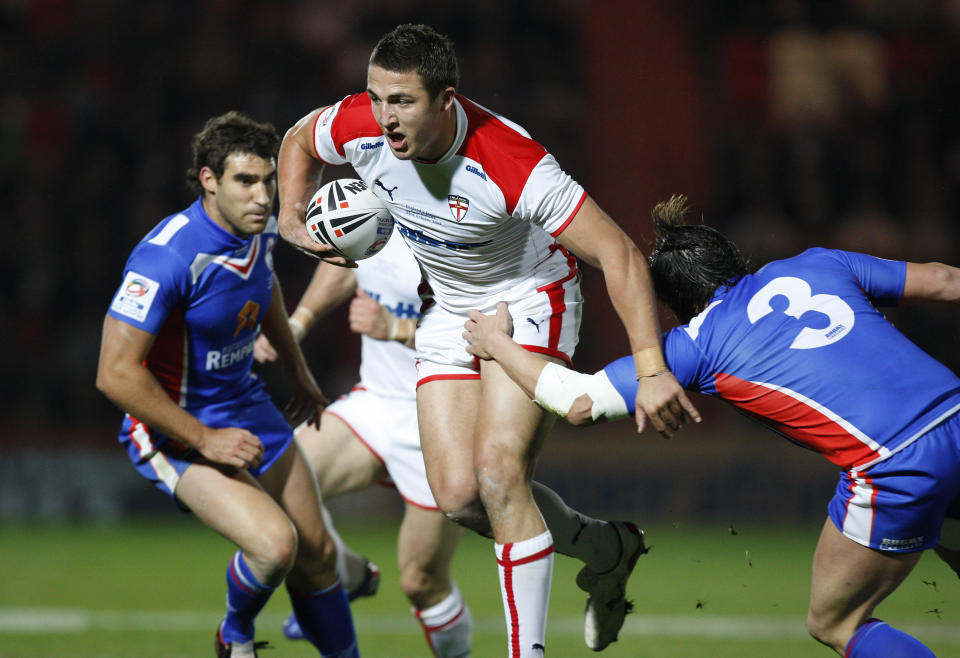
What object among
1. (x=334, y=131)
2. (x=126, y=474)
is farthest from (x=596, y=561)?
(x=126, y=474)

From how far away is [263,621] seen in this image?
645 centimetres

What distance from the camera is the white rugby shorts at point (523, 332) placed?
4.09 metres

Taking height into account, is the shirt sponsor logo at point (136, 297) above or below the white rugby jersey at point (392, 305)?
above

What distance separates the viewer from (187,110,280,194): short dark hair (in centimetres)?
466

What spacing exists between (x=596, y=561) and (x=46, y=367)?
23.8 ft

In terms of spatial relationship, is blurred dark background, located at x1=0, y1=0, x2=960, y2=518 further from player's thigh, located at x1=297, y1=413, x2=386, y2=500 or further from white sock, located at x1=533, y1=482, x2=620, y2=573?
white sock, located at x1=533, y1=482, x2=620, y2=573

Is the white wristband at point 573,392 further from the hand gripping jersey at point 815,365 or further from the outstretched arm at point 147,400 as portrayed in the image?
the outstretched arm at point 147,400

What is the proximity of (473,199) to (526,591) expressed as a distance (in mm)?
1314

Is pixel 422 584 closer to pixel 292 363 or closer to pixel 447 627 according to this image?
pixel 447 627

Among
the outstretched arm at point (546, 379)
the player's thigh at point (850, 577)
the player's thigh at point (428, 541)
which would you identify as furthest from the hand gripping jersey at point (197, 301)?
the player's thigh at point (850, 577)

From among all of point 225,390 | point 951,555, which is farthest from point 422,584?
point 951,555

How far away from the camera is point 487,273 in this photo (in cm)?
412

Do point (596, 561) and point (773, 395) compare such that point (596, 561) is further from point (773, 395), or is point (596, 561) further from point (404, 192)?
point (404, 192)

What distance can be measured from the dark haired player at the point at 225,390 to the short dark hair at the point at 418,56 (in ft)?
3.65
